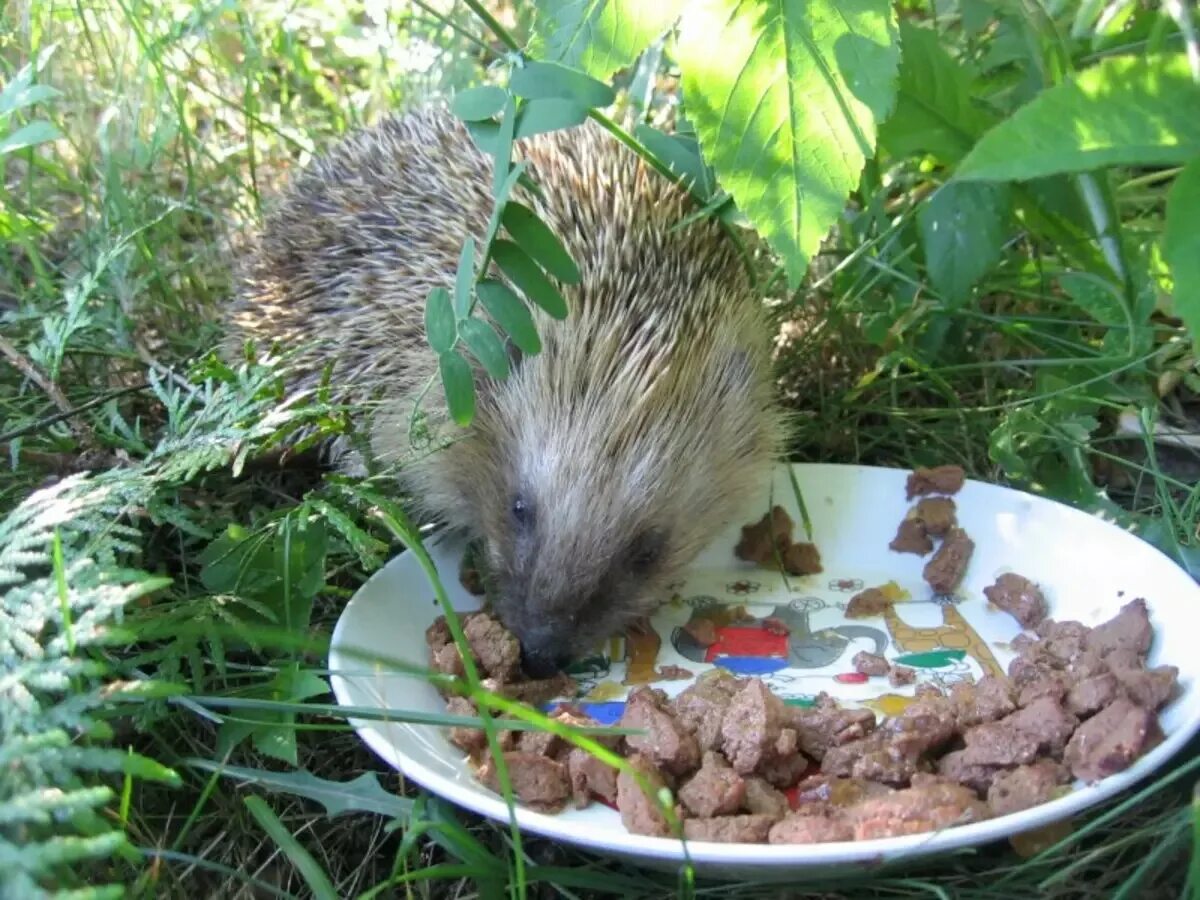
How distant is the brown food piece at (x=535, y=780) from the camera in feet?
3.98

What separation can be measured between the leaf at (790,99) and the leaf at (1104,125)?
139 mm

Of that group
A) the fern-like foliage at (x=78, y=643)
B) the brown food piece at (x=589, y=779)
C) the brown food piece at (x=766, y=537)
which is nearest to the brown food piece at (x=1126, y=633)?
the brown food piece at (x=766, y=537)

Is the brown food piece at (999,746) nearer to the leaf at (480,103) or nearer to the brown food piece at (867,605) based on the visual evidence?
the brown food piece at (867,605)

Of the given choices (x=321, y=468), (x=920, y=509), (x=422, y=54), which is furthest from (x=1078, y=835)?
(x=422, y=54)

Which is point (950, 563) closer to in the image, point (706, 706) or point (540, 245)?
point (706, 706)

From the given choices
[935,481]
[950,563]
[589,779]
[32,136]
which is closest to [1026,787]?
[589,779]

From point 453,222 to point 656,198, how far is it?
312 mm

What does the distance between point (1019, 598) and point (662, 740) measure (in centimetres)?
59

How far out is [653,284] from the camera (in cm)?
172

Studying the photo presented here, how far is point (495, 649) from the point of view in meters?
1.48

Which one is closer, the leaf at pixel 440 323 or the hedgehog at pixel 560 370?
the leaf at pixel 440 323

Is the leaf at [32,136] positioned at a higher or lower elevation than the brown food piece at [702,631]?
higher

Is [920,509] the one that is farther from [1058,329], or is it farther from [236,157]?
[236,157]

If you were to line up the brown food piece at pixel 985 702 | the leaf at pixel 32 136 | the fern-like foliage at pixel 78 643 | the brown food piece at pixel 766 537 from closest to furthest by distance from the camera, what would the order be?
the fern-like foliage at pixel 78 643 < the brown food piece at pixel 985 702 < the leaf at pixel 32 136 < the brown food piece at pixel 766 537
